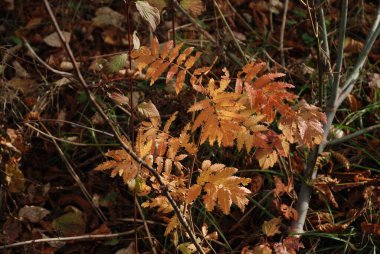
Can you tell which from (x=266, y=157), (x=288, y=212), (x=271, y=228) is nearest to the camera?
(x=266, y=157)

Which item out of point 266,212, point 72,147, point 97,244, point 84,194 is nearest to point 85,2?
point 72,147

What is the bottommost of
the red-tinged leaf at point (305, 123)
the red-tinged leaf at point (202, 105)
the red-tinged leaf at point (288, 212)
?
the red-tinged leaf at point (288, 212)

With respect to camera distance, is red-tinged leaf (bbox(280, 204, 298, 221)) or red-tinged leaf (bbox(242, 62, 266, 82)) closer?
red-tinged leaf (bbox(242, 62, 266, 82))

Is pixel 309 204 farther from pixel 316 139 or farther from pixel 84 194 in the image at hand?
pixel 84 194

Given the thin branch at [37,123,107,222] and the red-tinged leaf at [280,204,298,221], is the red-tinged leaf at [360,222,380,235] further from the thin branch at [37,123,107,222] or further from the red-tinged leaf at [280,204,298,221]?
the thin branch at [37,123,107,222]

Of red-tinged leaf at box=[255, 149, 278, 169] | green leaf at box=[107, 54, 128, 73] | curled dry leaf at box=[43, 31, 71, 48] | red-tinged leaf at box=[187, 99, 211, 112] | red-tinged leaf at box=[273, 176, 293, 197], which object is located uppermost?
green leaf at box=[107, 54, 128, 73]

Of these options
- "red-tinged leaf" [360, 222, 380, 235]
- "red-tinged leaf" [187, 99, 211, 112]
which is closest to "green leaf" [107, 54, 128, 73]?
"red-tinged leaf" [187, 99, 211, 112]

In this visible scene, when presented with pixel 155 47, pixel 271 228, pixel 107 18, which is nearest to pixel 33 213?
pixel 271 228

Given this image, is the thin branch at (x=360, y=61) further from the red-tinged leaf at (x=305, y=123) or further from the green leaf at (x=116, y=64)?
the green leaf at (x=116, y=64)

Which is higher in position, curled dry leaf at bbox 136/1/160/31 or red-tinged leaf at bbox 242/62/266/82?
curled dry leaf at bbox 136/1/160/31

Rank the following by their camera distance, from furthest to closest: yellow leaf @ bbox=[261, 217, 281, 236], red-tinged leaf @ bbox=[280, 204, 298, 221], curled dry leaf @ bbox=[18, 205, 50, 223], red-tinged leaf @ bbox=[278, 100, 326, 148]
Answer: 1. curled dry leaf @ bbox=[18, 205, 50, 223]
2. red-tinged leaf @ bbox=[280, 204, 298, 221]
3. yellow leaf @ bbox=[261, 217, 281, 236]
4. red-tinged leaf @ bbox=[278, 100, 326, 148]

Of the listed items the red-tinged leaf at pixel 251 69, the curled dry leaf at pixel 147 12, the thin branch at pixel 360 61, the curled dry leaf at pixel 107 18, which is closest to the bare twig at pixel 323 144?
the thin branch at pixel 360 61

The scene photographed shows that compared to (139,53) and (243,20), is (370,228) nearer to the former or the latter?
(139,53)
